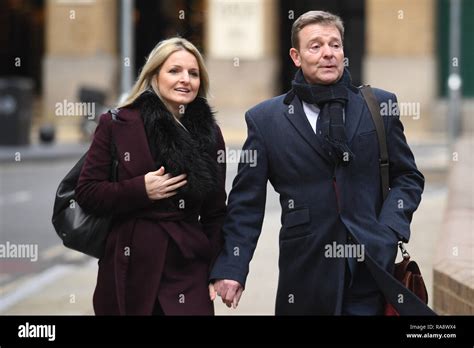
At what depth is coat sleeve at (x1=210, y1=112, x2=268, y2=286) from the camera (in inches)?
177

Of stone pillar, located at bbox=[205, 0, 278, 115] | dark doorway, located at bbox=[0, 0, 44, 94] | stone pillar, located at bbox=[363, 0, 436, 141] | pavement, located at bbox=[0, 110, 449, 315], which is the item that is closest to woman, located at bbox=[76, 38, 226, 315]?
pavement, located at bbox=[0, 110, 449, 315]

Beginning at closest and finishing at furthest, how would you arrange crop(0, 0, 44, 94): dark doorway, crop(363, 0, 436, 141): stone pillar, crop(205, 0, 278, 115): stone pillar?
1. crop(363, 0, 436, 141): stone pillar
2. crop(205, 0, 278, 115): stone pillar
3. crop(0, 0, 44, 94): dark doorway

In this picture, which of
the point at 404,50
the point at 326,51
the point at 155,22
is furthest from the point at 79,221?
the point at 155,22

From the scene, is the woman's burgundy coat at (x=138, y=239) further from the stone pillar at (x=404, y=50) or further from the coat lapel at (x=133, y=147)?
the stone pillar at (x=404, y=50)

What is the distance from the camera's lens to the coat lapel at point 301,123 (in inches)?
175

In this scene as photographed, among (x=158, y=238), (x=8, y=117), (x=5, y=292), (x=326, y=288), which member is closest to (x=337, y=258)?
(x=326, y=288)

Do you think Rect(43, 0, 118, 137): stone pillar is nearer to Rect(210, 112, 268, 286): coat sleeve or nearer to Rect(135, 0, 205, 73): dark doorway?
Rect(135, 0, 205, 73): dark doorway

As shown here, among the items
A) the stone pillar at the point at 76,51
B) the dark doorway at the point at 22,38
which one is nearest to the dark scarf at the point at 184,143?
the stone pillar at the point at 76,51

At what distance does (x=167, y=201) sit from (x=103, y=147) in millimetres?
333

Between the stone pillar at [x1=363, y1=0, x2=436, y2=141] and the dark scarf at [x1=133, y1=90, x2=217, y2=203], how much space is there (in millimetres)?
24388

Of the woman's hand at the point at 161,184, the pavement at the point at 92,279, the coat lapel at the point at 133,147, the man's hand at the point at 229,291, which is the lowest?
the pavement at the point at 92,279

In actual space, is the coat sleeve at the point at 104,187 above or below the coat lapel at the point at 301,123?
below

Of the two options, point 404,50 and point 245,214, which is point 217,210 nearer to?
point 245,214

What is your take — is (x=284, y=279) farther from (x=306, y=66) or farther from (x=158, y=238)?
(x=306, y=66)
